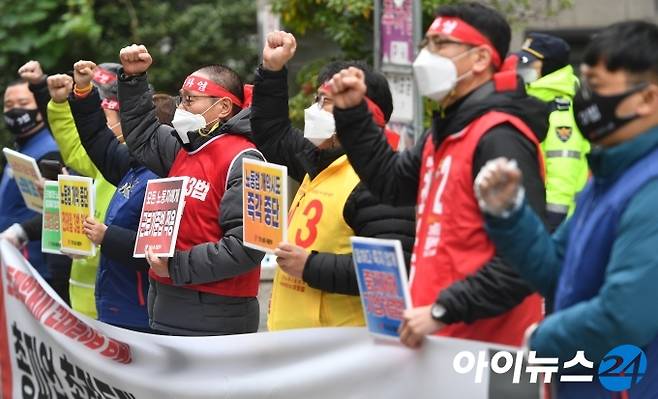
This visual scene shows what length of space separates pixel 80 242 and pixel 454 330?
3.16 meters

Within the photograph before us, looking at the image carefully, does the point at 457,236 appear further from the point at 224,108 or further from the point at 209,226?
the point at 224,108

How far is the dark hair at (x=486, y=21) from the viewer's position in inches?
176

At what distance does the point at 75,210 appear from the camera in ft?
23.0

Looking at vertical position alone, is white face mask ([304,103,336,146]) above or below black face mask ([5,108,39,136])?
above

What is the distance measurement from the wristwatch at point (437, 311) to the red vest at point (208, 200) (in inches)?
86.8

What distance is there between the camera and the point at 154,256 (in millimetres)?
6082

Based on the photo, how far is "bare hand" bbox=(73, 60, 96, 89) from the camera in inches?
272

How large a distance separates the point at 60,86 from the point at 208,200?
163 centimetres

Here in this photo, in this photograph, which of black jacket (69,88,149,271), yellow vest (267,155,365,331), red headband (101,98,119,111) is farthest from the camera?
red headband (101,98,119,111)

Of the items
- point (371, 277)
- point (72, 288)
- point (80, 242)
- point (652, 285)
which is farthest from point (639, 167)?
point (72, 288)

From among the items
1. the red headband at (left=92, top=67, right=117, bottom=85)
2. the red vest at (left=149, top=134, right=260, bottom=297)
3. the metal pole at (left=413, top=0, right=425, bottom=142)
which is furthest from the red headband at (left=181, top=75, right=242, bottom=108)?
the metal pole at (left=413, top=0, right=425, bottom=142)

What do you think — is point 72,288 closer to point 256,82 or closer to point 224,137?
point 224,137

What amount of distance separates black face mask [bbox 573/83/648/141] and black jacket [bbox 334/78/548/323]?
38 cm

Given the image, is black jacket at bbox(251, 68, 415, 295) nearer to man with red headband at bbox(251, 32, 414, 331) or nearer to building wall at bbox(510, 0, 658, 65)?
man with red headband at bbox(251, 32, 414, 331)
